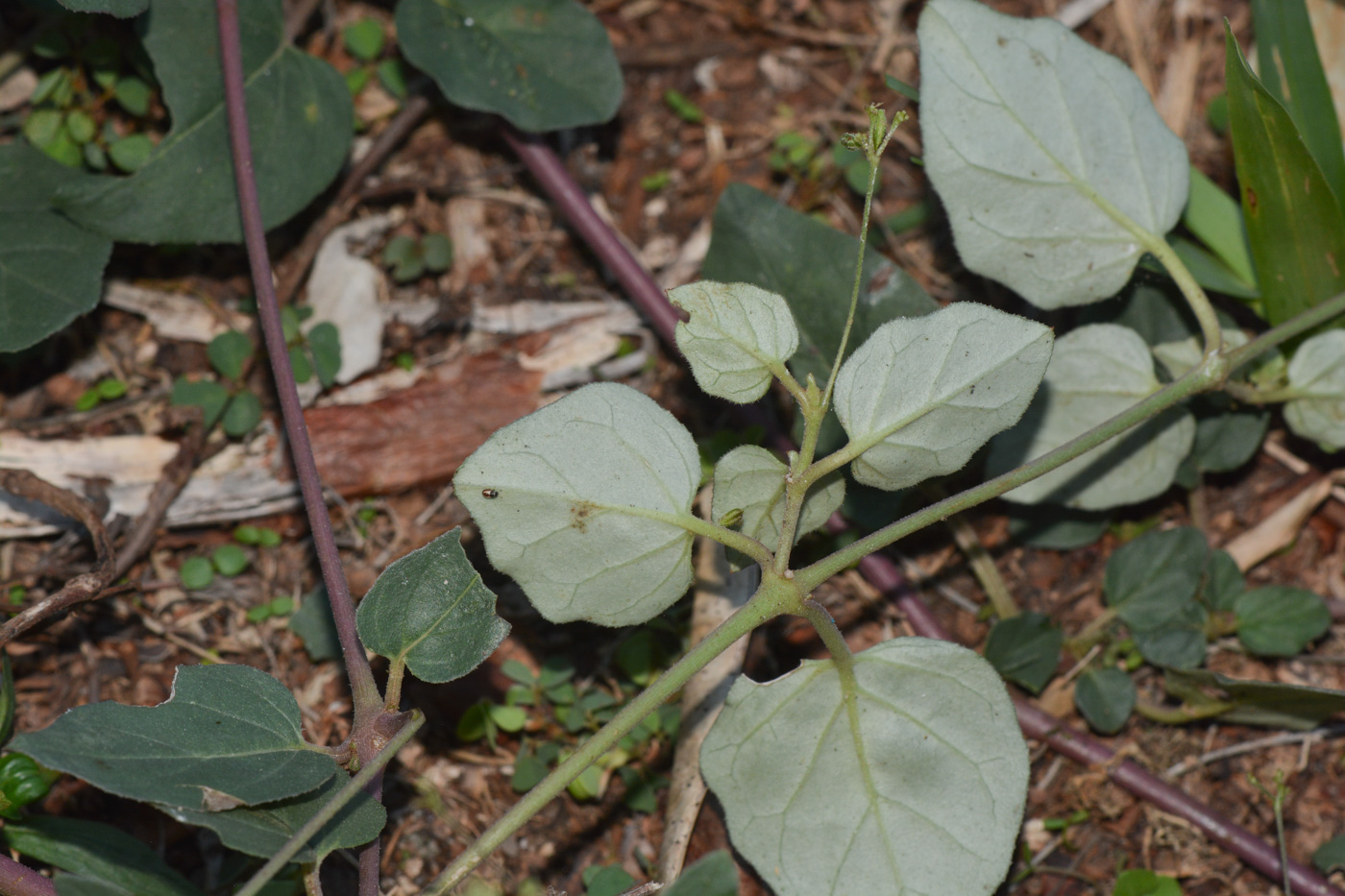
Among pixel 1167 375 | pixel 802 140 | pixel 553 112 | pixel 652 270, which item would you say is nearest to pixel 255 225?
pixel 553 112

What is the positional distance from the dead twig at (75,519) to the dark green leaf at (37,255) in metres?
0.23

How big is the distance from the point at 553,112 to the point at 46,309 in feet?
3.10

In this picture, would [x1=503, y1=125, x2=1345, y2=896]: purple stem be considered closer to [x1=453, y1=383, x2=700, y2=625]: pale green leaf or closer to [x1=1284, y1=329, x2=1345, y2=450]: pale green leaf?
[x1=453, y1=383, x2=700, y2=625]: pale green leaf

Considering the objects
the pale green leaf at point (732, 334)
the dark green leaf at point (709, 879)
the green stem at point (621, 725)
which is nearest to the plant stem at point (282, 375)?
the green stem at point (621, 725)

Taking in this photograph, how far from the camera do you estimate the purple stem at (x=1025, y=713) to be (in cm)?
174

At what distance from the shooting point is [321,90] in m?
1.94

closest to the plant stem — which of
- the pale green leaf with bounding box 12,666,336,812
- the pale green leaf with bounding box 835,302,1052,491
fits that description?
the pale green leaf with bounding box 12,666,336,812

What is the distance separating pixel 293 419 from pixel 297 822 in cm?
61

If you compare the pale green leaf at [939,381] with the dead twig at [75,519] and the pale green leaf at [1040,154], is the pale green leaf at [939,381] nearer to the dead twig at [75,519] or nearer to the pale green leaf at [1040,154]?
the pale green leaf at [1040,154]

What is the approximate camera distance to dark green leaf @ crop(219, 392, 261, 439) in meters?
1.91

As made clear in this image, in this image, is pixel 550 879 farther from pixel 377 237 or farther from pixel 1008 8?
pixel 1008 8

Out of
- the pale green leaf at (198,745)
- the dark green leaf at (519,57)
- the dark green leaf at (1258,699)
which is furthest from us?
the dark green leaf at (519,57)

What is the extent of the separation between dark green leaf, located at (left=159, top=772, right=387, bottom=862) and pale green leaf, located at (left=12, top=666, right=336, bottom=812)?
3 centimetres

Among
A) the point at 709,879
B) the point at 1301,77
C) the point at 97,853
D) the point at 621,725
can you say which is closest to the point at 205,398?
the point at 97,853
